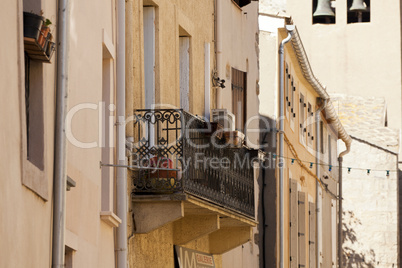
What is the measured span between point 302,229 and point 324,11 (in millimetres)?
20206

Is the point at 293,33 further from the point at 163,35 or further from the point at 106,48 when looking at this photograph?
the point at 106,48

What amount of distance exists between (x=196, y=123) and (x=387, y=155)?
23.6 meters

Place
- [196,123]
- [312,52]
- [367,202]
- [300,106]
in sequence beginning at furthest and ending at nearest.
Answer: [312,52] → [367,202] → [300,106] → [196,123]

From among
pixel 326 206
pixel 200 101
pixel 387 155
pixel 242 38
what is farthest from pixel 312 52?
pixel 200 101

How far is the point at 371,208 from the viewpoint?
36125mm

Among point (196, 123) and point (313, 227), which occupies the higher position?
point (196, 123)

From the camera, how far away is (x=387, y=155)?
36250mm

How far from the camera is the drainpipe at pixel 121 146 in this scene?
1142 centimetres

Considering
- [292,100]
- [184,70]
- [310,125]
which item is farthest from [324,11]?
[184,70]

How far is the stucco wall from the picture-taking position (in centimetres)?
3572

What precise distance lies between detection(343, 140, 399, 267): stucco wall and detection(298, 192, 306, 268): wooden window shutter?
1077 cm

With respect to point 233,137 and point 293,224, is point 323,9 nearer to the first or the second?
point 293,224

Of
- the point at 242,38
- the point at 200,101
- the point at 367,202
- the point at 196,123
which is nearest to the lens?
the point at 196,123

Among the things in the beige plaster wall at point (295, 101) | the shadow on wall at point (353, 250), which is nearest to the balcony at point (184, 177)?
the beige plaster wall at point (295, 101)
